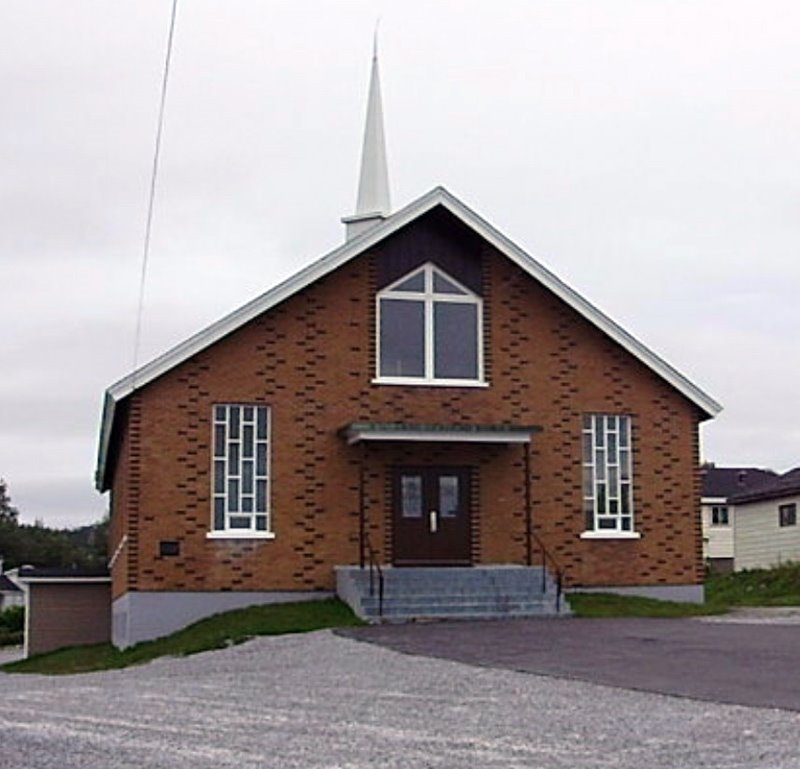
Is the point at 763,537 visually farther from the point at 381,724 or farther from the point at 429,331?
the point at 381,724

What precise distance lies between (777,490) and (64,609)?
758 inches

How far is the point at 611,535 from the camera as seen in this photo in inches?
1151

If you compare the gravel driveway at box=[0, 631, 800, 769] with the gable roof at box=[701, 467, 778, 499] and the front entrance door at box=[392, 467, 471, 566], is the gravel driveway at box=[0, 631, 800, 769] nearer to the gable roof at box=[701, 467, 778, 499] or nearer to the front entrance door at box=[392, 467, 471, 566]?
the front entrance door at box=[392, 467, 471, 566]

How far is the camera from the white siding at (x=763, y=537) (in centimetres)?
4247

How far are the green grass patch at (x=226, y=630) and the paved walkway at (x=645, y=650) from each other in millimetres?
1443

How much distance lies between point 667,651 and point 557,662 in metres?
1.64

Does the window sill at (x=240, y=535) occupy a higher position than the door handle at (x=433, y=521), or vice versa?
the door handle at (x=433, y=521)

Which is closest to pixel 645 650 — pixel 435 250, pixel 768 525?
pixel 435 250

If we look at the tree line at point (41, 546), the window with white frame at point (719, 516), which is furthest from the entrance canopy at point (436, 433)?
the tree line at point (41, 546)

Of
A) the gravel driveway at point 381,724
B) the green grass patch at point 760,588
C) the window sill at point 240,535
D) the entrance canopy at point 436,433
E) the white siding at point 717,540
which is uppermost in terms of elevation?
the entrance canopy at point 436,433

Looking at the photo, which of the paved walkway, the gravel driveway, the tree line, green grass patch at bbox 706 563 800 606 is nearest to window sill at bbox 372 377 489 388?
the paved walkway

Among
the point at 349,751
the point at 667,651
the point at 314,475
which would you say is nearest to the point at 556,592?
the point at 314,475

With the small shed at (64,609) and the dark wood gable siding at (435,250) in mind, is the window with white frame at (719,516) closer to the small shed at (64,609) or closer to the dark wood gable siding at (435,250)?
the small shed at (64,609)

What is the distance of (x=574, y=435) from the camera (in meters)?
29.4
